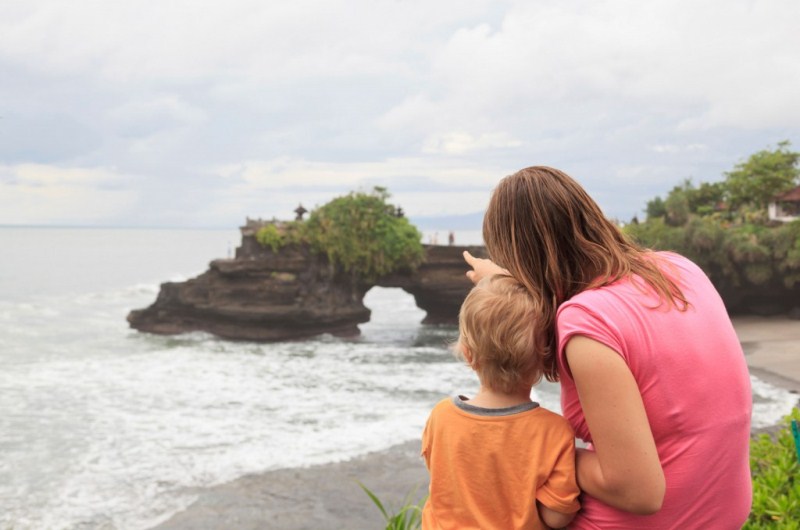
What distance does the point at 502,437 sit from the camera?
1.65 metres

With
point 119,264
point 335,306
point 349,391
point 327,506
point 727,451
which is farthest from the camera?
point 119,264

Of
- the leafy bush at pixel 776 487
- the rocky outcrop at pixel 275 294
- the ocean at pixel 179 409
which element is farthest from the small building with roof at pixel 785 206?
the leafy bush at pixel 776 487

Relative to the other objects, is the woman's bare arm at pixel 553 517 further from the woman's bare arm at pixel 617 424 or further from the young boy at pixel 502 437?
the woman's bare arm at pixel 617 424

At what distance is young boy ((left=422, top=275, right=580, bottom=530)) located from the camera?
1.61 metres

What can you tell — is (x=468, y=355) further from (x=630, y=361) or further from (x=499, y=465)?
(x=630, y=361)

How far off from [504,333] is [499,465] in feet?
1.06

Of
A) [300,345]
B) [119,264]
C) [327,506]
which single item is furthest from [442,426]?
[119,264]

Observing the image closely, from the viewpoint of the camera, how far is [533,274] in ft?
5.25

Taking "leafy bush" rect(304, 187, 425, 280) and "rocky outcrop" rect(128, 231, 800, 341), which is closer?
"rocky outcrop" rect(128, 231, 800, 341)

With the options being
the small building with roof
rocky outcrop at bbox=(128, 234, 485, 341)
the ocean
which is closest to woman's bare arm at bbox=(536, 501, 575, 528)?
the ocean

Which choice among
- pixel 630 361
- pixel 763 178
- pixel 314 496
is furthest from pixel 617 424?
pixel 763 178

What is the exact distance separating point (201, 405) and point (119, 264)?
245ft

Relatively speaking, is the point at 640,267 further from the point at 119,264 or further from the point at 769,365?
the point at 119,264

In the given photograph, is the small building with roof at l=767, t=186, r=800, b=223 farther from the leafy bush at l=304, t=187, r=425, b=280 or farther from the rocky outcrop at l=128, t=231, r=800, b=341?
the leafy bush at l=304, t=187, r=425, b=280
